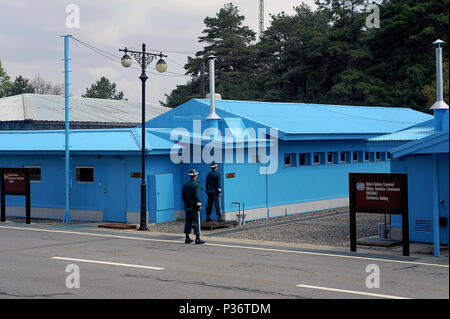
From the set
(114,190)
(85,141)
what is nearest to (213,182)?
(114,190)

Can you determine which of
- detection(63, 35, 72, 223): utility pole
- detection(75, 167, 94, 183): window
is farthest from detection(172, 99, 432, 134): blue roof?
detection(63, 35, 72, 223): utility pole

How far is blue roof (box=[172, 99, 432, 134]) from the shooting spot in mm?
24906

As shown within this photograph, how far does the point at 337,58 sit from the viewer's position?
57.5m

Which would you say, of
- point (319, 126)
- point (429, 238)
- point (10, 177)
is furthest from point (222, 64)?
point (429, 238)

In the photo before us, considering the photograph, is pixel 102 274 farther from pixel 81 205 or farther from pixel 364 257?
pixel 81 205

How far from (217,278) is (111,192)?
11.2 m

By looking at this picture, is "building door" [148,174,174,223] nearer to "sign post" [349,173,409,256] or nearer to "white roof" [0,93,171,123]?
"sign post" [349,173,409,256]

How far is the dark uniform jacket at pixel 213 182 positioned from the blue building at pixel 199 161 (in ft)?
3.61

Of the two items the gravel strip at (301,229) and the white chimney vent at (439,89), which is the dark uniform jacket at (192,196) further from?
the white chimney vent at (439,89)

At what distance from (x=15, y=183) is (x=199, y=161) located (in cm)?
681

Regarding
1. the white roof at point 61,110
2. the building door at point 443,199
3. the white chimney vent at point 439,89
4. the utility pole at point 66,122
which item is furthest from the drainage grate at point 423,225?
the white roof at point 61,110

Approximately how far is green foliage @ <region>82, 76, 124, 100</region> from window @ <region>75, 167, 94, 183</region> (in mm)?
84980

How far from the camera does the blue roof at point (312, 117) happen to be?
81.7 feet

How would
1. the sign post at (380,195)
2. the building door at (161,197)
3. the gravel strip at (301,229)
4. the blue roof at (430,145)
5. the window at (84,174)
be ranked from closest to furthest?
the blue roof at (430,145) → the sign post at (380,195) → the gravel strip at (301,229) → the building door at (161,197) → the window at (84,174)
